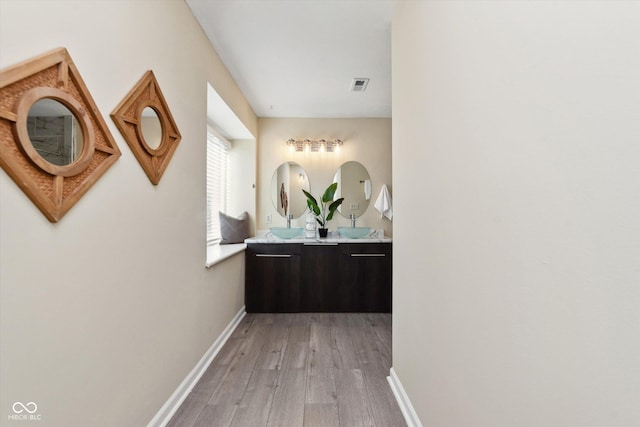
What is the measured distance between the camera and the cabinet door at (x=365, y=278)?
3.64 m

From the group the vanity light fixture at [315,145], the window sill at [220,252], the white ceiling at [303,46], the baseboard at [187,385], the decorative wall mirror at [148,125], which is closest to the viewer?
the decorative wall mirror at [148,125]

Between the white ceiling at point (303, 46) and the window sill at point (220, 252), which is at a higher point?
the white ceiling at point (303, 46)

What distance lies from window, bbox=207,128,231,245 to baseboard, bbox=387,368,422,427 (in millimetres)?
2391

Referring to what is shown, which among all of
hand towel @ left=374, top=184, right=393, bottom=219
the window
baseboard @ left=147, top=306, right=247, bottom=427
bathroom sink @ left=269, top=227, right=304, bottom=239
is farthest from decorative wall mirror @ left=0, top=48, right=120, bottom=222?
hand towel @ left=374, top=184, right=393, bottom=219

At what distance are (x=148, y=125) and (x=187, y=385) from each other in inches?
64.2

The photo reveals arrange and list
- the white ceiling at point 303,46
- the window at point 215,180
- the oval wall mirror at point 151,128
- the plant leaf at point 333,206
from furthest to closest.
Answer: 1. the plant leaf at point 333,206
2. the window at point 215,180
3. the white ceiling at point 303,46
4. the oval wall mirror at point 151,128

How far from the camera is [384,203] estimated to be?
4.20 meters

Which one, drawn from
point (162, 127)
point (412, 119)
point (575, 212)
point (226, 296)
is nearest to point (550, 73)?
point (575, 212)

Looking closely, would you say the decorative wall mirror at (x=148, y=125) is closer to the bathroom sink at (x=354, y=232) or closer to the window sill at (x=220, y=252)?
the window sill at (x=220, y=252)

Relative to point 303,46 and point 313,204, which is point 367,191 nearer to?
point 313,204

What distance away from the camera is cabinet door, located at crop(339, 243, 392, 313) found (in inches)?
143

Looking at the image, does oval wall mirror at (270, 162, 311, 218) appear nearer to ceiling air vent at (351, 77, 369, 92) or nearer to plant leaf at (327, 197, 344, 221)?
plant leaf at (327, 197, 344, 221)

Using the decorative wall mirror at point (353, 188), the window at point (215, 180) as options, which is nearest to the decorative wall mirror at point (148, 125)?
the window at point (215, 180)

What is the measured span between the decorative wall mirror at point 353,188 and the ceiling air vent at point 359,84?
3.95 feet
